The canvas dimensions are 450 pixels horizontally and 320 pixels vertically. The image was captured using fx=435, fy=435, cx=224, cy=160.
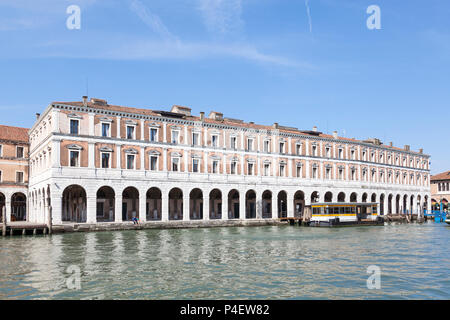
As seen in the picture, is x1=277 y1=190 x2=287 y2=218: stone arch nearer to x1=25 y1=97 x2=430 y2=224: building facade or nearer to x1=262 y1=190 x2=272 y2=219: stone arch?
x1=25 y1=97 x2=430 y2=224: building facade

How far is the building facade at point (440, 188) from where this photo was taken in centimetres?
8094

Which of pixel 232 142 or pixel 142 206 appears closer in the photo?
pixel 142 206

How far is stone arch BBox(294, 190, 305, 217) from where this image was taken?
186 ft

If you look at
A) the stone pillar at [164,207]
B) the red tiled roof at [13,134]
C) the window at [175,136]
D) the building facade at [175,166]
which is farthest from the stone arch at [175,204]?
the red tiled roof at [13,134]

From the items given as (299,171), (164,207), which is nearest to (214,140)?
(164,207)

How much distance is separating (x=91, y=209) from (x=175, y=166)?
9.89 m

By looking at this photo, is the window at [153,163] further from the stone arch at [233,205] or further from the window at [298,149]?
the window at [298,149]

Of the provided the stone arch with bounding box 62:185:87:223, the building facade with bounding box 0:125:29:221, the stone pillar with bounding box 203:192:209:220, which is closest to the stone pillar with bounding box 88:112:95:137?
the stone arch with bounding box 62:185:87:223

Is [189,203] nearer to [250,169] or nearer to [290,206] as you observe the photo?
[250,169]

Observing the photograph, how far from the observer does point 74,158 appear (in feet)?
128

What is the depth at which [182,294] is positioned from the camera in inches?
499

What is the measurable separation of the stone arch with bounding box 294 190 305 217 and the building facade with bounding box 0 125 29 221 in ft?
108

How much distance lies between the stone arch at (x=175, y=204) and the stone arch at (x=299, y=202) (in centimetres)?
1657

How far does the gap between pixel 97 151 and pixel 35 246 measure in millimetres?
16018
